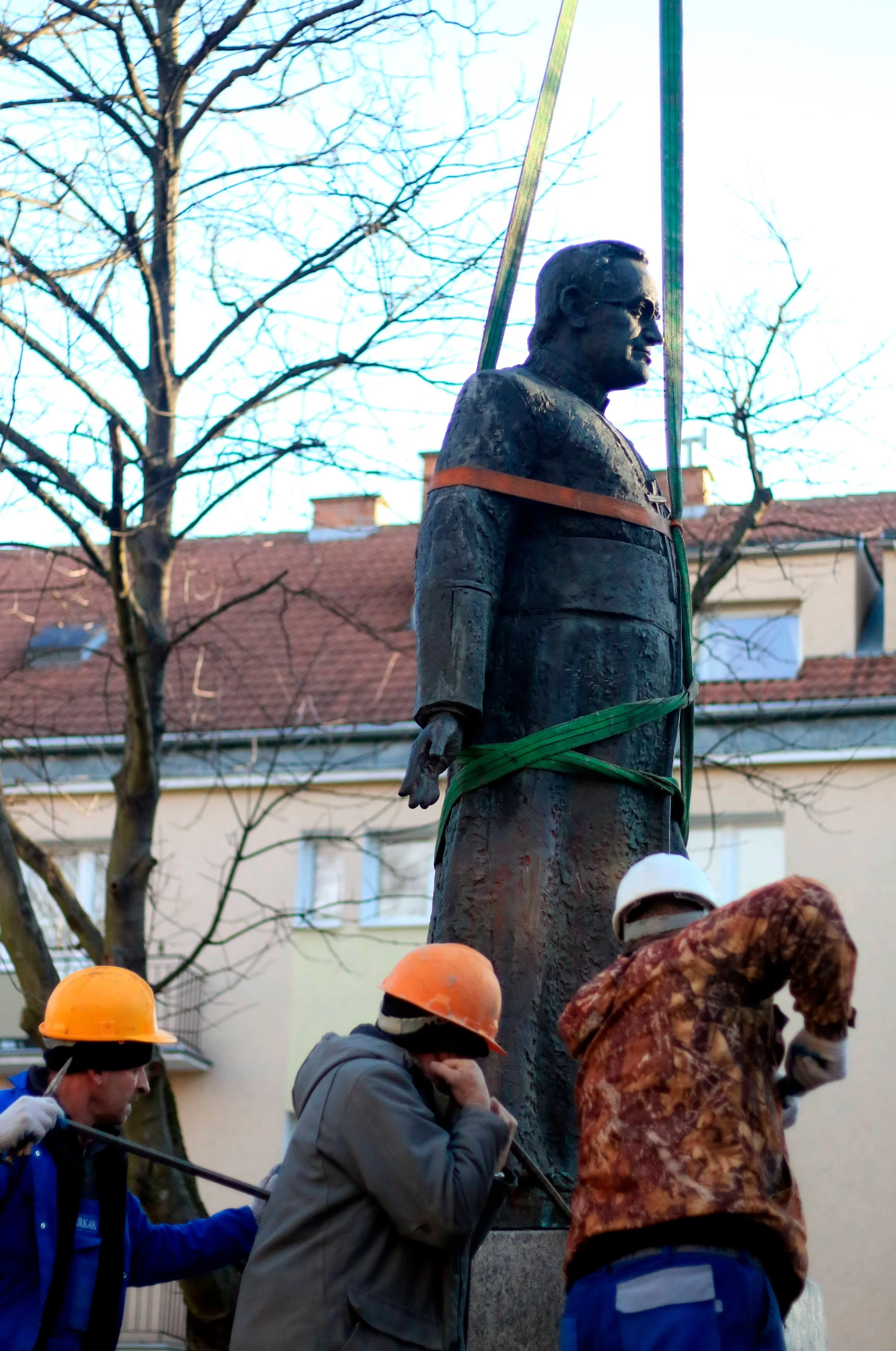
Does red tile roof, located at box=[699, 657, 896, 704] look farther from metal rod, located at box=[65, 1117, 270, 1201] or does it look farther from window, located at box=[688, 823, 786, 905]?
metal rod, located at box=[65, 1117, 270, 1201]

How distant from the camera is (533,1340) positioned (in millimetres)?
4531

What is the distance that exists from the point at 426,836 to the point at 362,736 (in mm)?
2505

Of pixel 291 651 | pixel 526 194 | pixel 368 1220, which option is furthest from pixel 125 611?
pixel 291 651

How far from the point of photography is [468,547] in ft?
17.8

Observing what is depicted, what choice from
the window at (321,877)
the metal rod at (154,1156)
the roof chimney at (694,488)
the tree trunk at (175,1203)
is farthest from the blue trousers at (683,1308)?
the window at (321,877)

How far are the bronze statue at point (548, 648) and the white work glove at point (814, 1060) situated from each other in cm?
117

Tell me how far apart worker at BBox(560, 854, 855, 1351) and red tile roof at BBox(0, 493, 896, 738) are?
49.7ft

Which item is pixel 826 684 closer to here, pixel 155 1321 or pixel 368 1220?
pixel 155 1321

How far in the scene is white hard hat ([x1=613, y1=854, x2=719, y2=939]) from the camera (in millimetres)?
4160

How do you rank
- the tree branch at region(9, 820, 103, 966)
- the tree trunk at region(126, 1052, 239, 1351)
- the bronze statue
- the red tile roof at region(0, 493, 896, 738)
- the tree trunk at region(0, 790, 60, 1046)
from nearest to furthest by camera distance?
the bronze statue → the tree trunk at region(126, 1052, 239, 1351) → the tree trunk at region(0, 790, 60, 1046) → the tree branch at region(9, 820, 103, 966) → the red tile roof at region(0, 493, 896, 738)

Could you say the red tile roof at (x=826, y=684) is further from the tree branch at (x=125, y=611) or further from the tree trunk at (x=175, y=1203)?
the tree trunk at (x=175, y=1203)

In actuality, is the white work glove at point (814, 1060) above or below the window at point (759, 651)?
below

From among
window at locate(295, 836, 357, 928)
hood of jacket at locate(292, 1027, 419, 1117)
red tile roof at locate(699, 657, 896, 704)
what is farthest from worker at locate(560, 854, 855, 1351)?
window at locate(295, 836, 357, 928)

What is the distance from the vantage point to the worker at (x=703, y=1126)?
3711 millimetres
